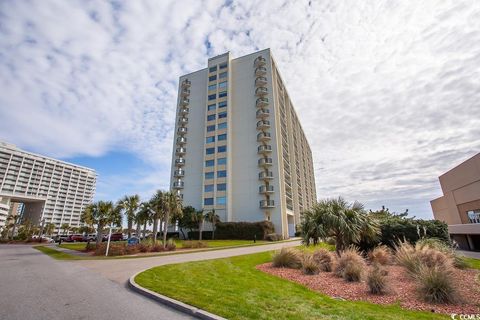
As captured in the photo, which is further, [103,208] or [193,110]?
[193,110]

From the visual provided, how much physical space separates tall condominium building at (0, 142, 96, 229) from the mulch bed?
116 metres

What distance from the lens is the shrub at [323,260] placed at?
1289 cm

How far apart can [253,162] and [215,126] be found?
1463 cm

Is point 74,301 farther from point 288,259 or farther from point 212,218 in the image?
point 212,218

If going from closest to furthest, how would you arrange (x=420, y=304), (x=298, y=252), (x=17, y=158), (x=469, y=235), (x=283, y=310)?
(x=283, y=310)
(x=420, y=304)
(x=298, y=252)
(x=469, y=235)
(x=17, y=158)

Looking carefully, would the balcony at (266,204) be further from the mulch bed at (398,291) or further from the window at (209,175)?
the mulch bed at (398,291)

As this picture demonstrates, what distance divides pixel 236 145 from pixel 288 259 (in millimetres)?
48196

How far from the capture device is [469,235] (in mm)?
37656

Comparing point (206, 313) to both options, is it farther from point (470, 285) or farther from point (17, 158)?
point (17, 158)

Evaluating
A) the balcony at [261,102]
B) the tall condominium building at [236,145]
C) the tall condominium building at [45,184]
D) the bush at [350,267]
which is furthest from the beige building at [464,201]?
the tall condominium building at [45,184]

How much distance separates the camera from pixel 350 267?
34.4ft

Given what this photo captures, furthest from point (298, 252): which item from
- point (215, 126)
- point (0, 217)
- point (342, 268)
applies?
point (0, 217)

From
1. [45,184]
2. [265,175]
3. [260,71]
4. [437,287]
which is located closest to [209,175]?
[265,175]

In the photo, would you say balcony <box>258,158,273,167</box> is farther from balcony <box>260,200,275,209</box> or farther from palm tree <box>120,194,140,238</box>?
palm tree <box>120,194,140,238</box>
